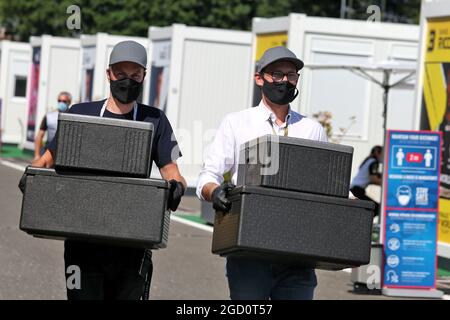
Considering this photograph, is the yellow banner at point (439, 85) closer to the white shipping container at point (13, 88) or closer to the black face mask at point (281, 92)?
the black face mask at point (281, 92)

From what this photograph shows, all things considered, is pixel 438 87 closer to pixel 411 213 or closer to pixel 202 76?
pixel 411 213

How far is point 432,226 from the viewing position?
13406 mm

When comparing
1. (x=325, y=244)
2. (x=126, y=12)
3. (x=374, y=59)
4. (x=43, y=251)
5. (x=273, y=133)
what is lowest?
(x=43, y=251)

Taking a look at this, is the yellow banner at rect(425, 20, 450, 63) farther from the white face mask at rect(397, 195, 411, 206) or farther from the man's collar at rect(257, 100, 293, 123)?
the man's collar at rect(257, 100, 293, 123)

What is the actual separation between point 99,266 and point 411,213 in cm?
779

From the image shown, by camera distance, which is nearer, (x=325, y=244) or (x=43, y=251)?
(x=325, y=244)

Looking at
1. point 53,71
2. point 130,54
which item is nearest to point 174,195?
point 130,54

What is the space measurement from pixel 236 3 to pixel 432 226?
4354 cm

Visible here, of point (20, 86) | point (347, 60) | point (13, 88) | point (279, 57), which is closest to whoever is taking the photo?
point (279, 57)

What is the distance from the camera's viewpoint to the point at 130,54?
607 centimetres
